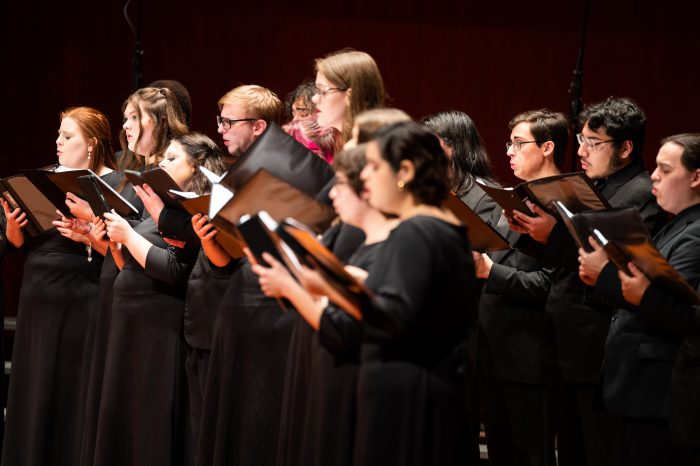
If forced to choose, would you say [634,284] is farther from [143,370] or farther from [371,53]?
[371,53]

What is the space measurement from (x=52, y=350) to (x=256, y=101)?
4.46 feet

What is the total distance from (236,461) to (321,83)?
1361 mm

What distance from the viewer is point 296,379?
2771 millimetres

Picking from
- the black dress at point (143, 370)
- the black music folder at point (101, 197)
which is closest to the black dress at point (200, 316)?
the black dress at point (143, 370)

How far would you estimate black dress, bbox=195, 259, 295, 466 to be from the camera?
11.1 ft

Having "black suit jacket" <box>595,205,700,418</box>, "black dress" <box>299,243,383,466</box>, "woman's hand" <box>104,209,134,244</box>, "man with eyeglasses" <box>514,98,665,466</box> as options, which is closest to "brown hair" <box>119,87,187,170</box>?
"woman's hand" <box>104,209,134,244</box>

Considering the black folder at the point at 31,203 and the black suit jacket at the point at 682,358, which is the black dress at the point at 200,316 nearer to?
the black folder at the point at 31,203

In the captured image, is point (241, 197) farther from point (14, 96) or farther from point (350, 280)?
point (14, 96)

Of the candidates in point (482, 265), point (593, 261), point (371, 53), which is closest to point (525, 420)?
point (482, 265)

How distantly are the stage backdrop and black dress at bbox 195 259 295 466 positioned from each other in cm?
240

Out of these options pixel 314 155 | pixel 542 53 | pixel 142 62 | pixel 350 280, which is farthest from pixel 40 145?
pixel 350 280

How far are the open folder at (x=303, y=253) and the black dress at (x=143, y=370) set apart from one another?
4.83ft

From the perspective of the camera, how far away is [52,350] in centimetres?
414

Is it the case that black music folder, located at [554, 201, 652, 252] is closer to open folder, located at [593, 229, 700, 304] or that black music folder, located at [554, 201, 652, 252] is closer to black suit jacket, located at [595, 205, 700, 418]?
open folder, located at [593, 229, 700, 304]
